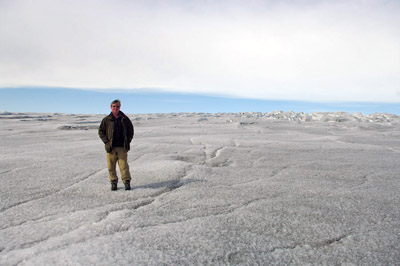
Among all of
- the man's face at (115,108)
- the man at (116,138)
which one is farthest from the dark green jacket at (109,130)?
the man's face at (115,108)

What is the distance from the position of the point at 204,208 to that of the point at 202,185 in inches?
52.2

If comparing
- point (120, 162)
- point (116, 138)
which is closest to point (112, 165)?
point (120, 162)

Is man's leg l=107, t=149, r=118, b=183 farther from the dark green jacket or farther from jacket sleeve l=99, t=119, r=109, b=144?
jacket sleeve l=99, t=119, r=109, b=144

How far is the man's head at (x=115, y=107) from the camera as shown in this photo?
5.66 metres

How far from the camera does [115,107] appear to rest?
5.66m

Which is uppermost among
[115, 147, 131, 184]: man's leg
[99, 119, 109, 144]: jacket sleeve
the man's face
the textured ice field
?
the man's face

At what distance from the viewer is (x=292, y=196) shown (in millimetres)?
5395

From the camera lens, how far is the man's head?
5656 mm

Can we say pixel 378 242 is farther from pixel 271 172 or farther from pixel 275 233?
pixel 271 172

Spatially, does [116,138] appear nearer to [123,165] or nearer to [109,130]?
[109,130]

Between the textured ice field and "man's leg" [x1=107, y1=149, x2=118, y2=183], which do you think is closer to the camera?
the textured ice field

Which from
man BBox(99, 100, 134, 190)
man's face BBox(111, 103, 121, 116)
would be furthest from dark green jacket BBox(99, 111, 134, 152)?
man's face BBox(111, 103, 121, 116)

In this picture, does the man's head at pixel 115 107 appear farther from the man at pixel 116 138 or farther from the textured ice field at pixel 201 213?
the textured ice field at pixel 201 213

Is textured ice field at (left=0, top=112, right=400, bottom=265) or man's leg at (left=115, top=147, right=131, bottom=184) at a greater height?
man's leg at (left=115, top=147, right=131, bottom=184)
